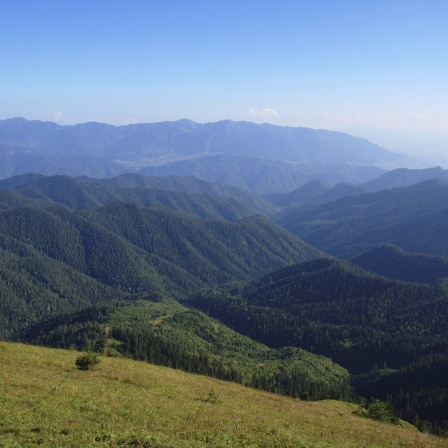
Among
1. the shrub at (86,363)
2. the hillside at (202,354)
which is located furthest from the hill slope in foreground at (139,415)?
the hillside at (202,354)

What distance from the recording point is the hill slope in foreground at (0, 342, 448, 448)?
1179 inches

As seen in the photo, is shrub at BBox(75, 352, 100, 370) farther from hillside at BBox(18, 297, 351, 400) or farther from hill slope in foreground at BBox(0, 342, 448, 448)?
hillside at BBox(18, 297, 351, 400)

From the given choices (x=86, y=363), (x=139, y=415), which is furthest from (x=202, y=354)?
(x=139, y=415)

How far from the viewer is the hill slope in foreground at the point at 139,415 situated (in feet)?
98.2

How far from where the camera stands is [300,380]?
151m

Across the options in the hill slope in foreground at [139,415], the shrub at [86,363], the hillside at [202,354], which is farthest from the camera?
the hillside at [202,354]

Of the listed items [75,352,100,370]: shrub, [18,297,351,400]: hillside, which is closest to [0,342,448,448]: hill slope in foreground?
[75,352,100,370]: shrub

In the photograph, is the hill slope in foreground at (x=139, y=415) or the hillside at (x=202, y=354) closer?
the hill slope in foreground at (x=139, y=415)

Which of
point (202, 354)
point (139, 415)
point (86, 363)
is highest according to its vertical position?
point (139, 415)

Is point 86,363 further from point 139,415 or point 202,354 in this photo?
point 202,354

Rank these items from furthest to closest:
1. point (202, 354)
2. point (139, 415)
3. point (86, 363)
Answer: point (202, 354) → point (86, 363) → point (139, 415)

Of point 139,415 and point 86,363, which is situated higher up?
point 139,415

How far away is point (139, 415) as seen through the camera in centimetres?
3647

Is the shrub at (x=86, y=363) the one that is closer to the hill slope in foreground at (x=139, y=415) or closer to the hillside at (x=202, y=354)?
the hill slope in foreground at (x=139, y=415)
